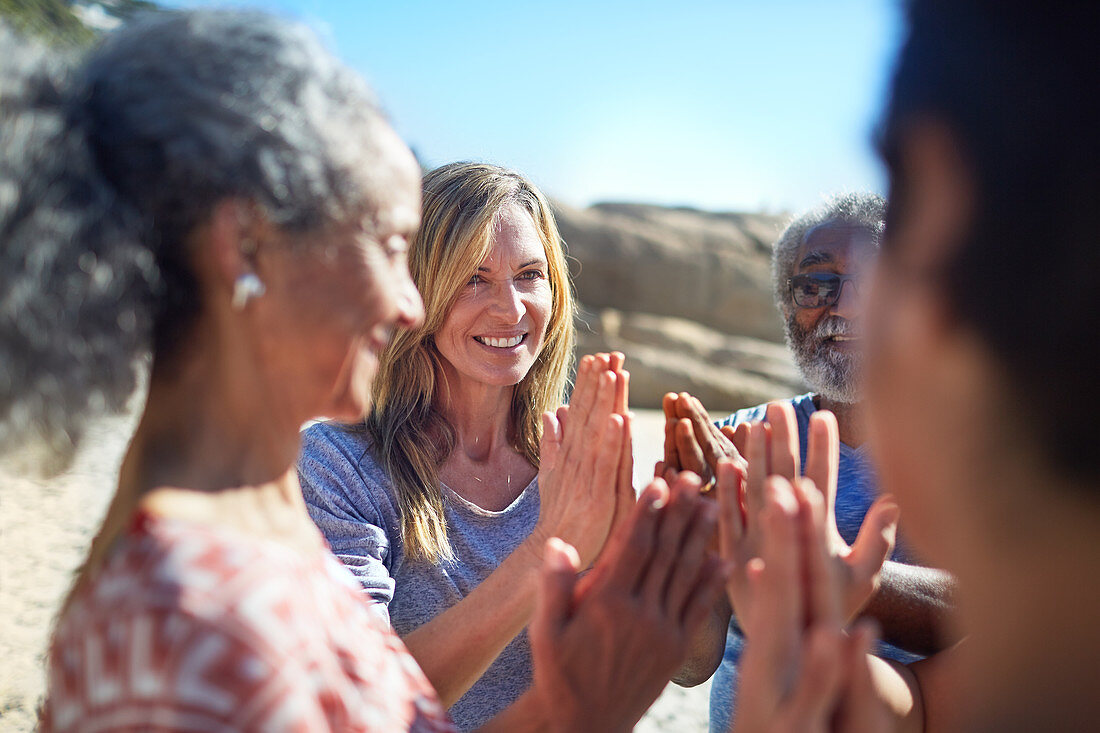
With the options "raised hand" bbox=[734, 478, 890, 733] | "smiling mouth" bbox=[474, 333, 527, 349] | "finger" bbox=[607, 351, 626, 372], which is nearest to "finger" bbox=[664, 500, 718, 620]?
"raised hand" bbox=[734, 478, 890, 733]

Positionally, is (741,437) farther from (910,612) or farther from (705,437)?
(910,612)

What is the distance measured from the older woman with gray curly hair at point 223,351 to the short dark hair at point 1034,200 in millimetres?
704

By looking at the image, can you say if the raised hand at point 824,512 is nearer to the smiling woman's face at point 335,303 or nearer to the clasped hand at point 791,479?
the clasped hand at point 791,479

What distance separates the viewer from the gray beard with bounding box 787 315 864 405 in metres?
3.39

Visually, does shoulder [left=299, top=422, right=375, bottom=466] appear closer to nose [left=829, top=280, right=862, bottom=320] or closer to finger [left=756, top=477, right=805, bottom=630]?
finger [left=756, top=477, right=805, bottom=630]

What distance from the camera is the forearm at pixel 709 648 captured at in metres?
2.73

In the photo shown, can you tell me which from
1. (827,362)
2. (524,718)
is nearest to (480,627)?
(524,718)

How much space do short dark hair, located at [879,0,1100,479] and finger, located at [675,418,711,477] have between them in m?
1.10

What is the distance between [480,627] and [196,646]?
4.24ft

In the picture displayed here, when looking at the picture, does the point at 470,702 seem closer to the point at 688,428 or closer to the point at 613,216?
the point at 688,428

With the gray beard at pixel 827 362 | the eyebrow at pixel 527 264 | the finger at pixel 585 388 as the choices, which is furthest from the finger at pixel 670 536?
the gray beard at pixel 827 362

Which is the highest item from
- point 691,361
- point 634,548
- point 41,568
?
point 634,548

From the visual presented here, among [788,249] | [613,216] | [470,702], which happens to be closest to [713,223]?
[613,216]

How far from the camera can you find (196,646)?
41.4 inches
